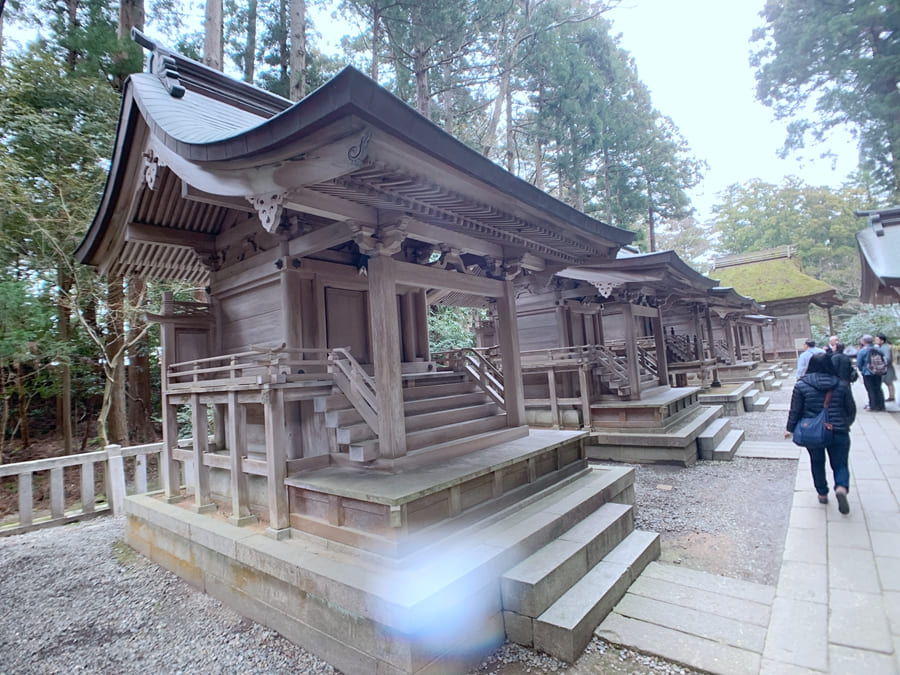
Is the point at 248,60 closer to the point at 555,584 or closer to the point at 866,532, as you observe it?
the point at 555,584

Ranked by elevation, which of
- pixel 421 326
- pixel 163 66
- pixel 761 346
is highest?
pixel 163 66

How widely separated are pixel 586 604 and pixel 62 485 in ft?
22.9

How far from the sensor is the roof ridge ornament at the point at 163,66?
14.2 ft

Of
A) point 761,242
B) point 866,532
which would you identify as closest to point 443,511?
point 866,532

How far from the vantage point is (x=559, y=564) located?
3064 mm

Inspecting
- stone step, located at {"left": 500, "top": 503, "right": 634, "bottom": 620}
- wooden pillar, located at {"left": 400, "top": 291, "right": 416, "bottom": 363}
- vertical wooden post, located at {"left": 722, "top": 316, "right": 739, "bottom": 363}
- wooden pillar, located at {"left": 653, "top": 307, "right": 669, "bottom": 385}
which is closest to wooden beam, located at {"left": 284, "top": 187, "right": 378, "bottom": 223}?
wooden pillar, located at {"left": 400, "top": 291, "right": 416, "bottom": 363}

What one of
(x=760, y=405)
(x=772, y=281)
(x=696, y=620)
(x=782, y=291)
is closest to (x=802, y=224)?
(x=772, y=281)

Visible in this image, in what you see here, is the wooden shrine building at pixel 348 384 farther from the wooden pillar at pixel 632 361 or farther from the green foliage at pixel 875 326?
the green foliage at pixel 875 326

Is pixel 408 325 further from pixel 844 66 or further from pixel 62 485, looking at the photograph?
pixel 844 66

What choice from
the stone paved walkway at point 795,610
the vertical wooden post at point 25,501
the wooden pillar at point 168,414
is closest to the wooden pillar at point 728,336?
the stone paved walkway at point 795,610

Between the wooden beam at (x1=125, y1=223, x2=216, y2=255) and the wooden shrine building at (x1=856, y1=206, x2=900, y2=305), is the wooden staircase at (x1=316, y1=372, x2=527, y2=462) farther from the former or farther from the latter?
the wooden shrine building at (x1=856, y1=206, x2=900, y2=305)

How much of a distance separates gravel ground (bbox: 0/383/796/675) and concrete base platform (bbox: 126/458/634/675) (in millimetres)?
169

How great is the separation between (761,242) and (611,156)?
20331mm

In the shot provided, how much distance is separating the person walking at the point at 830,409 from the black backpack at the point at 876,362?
5.97 metres
